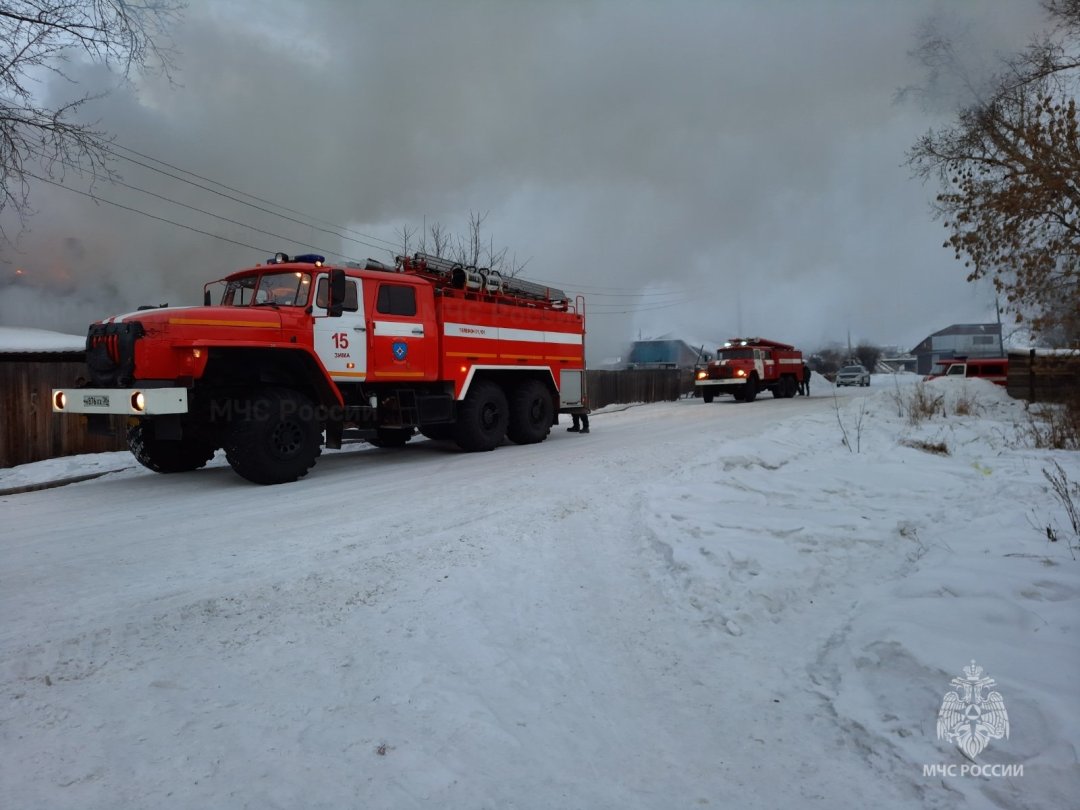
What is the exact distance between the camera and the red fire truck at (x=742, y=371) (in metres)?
24.4

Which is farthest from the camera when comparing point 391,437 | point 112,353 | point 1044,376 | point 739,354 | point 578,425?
point 739,354

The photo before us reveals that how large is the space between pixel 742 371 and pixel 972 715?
22.9 metres

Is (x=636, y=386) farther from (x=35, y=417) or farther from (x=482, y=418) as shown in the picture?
(x=35, y=417)

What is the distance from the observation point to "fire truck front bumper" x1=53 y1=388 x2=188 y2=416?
21.2 ft

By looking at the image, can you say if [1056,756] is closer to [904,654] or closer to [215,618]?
[904,654]

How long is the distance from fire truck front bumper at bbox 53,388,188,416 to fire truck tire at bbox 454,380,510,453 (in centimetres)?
445

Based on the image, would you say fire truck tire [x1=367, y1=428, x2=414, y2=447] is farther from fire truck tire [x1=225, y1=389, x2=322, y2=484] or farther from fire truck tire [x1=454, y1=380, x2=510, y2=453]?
fire truck tire [x1=225, y1=389, x2=322, y2=484]

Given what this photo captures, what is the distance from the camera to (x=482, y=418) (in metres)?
10.6

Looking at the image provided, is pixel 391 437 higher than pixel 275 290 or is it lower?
lower

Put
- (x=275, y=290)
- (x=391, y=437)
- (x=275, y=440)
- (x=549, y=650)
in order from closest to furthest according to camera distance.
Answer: (x=549, y=650) < (x=275, y=440) < (x=275, y=290) < (x=391, y=437)

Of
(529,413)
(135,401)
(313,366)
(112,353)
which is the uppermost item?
(112,353)

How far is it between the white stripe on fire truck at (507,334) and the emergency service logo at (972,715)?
839cm

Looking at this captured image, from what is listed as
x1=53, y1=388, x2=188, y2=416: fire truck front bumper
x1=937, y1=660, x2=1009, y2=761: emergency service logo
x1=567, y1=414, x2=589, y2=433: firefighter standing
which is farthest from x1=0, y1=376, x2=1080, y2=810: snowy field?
x1=567, y1=414, x2=589, y2=433: firefighter standing

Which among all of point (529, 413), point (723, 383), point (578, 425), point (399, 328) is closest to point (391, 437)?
point (529, 413)
